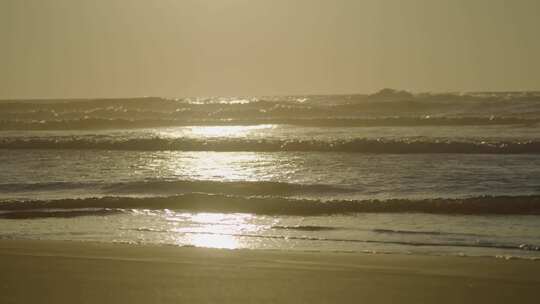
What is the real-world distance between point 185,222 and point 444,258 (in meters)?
3.96

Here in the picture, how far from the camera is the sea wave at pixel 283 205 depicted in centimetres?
1173

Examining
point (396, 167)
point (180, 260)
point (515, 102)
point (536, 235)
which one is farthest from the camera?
point (515, 102)

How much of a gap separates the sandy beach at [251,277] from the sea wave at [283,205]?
3.56 metres

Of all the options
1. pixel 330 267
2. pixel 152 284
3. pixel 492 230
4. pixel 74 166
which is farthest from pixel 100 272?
pixel 74 166

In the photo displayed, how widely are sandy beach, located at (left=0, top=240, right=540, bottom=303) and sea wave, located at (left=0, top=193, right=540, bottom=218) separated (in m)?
3.56

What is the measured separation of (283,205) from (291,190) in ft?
7.23

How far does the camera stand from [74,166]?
62.1ft

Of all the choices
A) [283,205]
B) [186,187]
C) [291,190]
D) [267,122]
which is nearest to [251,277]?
[283,205]

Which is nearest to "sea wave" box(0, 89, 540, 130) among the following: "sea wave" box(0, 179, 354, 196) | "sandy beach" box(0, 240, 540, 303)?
"sea wave" box(0, 179, 354, 196)

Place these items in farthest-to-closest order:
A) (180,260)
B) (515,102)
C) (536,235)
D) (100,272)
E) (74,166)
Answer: (515,102)
(74,166)
(536,235)
(180,260)
(100,272)

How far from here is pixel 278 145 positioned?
22.9 m

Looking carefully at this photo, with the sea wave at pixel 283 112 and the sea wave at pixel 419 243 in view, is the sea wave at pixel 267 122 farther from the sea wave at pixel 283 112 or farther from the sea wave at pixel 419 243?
the sea wave at pixel 419 243

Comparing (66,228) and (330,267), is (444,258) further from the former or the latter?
(66,228)

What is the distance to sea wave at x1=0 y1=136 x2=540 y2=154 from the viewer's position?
20.7m
